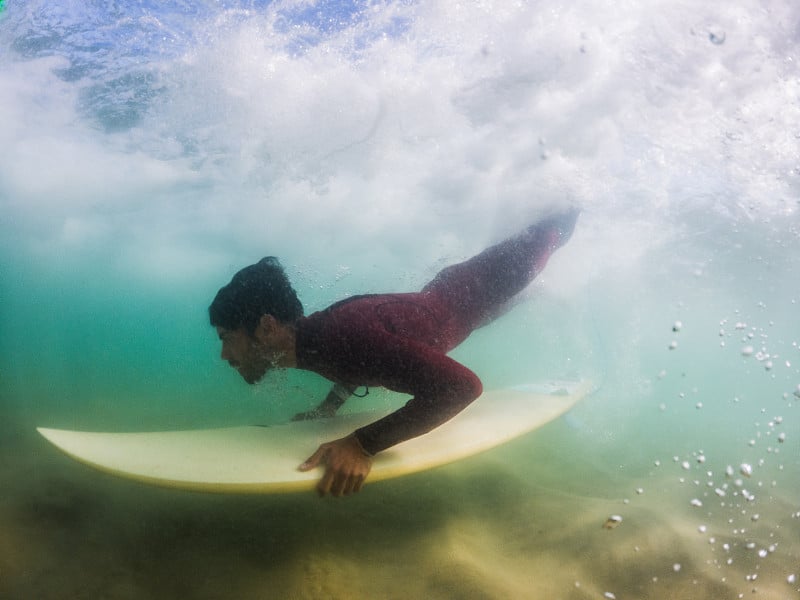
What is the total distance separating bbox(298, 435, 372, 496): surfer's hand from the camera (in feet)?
8.16

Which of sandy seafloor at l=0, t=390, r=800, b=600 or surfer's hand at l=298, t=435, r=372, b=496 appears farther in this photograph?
sandy seafloor at l=0, t=390, r=800, b=600

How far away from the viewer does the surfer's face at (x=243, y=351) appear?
3.02m

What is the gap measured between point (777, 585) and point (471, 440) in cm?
247

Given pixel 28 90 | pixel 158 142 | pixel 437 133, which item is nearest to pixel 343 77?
pixel 437 133

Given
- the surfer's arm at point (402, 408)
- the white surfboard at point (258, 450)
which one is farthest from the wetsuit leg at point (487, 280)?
the surfer's arm at point (402, 408)

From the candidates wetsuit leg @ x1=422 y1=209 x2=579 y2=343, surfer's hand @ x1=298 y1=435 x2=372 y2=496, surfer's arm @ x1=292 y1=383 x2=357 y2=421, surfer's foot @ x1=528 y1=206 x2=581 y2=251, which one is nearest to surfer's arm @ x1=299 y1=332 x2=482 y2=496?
surfer's hand @ x1=298 y1=435 x2=372 y2=496

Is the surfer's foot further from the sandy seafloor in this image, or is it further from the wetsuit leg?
the sandy seafloor

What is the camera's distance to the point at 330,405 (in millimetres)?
4512

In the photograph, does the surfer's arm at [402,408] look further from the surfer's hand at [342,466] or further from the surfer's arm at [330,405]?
the surfer's arm at [330,405]

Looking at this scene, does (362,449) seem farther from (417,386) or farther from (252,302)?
(252,302)

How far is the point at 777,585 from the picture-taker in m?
3.21

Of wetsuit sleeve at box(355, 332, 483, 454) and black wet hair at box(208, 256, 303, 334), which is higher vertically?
black wet hair at box(208, 256, 303, 334)

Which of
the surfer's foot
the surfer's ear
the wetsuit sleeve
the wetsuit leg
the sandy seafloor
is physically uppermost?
the surfer's foot

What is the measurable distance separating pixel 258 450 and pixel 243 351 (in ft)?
2.35
